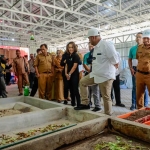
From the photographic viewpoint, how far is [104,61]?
9.75 ft

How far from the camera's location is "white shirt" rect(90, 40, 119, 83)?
2908 millimetres

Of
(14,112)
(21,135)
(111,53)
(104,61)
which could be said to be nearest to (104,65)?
(104,61)

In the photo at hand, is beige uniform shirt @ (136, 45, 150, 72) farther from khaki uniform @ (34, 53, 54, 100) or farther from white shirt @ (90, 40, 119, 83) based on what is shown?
khaki uniform @ (34, 53, 54, 100)

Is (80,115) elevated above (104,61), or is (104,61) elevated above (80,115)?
(104,61)

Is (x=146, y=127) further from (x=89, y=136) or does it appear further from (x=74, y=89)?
(x=74, y=89)

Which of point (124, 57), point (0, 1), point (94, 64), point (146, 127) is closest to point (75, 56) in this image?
point (94, 64)

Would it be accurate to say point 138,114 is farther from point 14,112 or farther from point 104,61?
point 14,112

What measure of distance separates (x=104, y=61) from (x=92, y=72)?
0.84 ft

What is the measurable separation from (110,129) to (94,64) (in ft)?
3.43

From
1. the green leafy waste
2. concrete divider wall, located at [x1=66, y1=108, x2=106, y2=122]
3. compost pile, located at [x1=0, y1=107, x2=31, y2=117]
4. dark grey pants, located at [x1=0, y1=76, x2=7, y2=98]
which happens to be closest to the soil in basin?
the green leafy waste

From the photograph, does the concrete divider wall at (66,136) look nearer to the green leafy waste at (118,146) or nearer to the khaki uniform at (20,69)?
the green leafy waste at (118,146)

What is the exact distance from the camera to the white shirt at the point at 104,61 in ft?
9.54

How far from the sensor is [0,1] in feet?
34.3

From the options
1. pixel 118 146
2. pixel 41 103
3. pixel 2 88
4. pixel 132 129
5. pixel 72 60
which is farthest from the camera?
pixel 2 88
